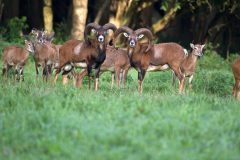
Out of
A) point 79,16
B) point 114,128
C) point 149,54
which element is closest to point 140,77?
point 149,54

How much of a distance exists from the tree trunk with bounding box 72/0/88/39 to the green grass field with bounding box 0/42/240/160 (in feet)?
39.0

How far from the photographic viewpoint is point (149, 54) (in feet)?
62.8

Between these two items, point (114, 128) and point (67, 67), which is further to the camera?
point (67, 67)

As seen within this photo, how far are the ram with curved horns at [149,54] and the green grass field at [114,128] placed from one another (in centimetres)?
494

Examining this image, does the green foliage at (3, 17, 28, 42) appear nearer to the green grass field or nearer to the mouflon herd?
the mouflon herd

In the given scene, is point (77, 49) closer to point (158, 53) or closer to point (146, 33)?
point (146, 33)

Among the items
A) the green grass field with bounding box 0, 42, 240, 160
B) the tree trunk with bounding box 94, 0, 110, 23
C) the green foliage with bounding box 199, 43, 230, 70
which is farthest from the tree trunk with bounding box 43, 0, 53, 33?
the green grass field with bounding box 0, 42, 240, 160

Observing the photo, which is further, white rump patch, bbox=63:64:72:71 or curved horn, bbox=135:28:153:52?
white rump patch, bbox=63:64:72:71

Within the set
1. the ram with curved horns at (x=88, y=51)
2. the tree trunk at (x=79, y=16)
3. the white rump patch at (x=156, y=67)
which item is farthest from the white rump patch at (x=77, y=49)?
the tree trunk at (x=79, y=16)

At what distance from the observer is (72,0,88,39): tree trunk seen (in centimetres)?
2550

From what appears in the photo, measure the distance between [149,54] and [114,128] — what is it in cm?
828

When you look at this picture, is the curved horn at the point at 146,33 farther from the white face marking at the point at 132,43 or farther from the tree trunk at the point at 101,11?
the tree trunk at the point at 101,11

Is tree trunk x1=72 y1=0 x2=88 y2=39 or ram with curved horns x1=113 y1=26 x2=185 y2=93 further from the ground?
tree trunk x1=72 y1=0 x2=88 y2=39

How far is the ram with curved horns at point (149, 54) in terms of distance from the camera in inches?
740
